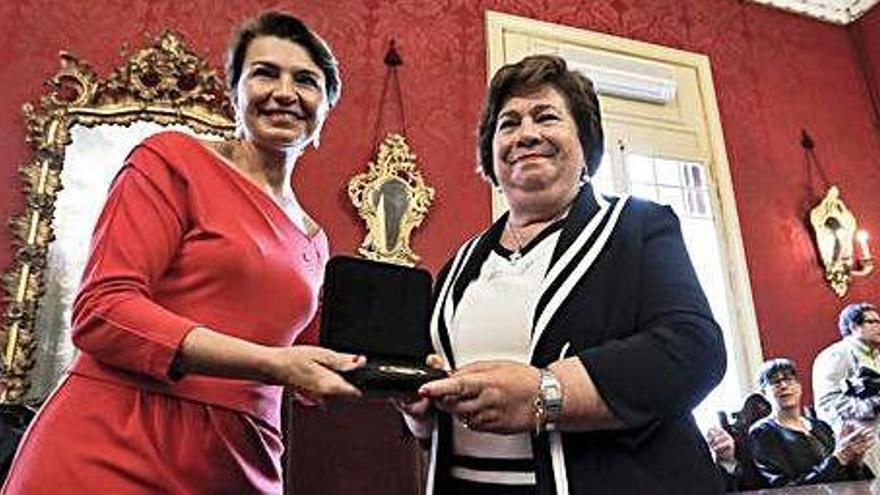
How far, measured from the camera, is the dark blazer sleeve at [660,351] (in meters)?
0.77

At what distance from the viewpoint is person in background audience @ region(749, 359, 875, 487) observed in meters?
2.61

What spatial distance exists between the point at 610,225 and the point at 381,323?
32 cm

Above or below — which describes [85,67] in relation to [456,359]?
above

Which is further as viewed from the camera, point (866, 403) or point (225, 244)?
point (866, 403)

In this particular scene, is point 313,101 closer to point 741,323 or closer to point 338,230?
point 338,230

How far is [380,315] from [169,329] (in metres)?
0.24

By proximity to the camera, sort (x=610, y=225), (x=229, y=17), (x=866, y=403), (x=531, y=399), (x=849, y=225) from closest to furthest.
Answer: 1. (x=531, y=399)
2. (x=610, y=225)
3. (x=866, y=403)
4. (x=229, y=17)
5. (x=849, y=225)

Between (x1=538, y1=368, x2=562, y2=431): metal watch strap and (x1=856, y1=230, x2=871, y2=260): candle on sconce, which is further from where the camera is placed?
(x1=856, y1=230, x2=871, y2=260): candle on sconce

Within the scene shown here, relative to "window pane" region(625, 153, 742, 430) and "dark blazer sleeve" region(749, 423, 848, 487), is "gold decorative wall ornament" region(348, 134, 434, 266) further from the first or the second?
"dark blazer sleeve" region(749, 423, 848, 487)

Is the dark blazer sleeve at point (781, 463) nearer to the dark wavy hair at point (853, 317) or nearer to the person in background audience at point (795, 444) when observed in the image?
the person in background audience at point (795, 444)

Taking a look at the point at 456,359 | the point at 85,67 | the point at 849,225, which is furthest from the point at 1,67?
the point at 849,225

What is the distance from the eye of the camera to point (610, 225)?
3.02 ft

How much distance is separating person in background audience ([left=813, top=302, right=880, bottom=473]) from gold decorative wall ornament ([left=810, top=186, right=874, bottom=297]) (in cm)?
62

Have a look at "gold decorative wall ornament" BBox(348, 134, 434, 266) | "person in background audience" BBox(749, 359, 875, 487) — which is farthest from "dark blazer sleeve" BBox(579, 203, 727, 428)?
"gold decorative wall ornament" BBox(348, 134, 434, 266)
